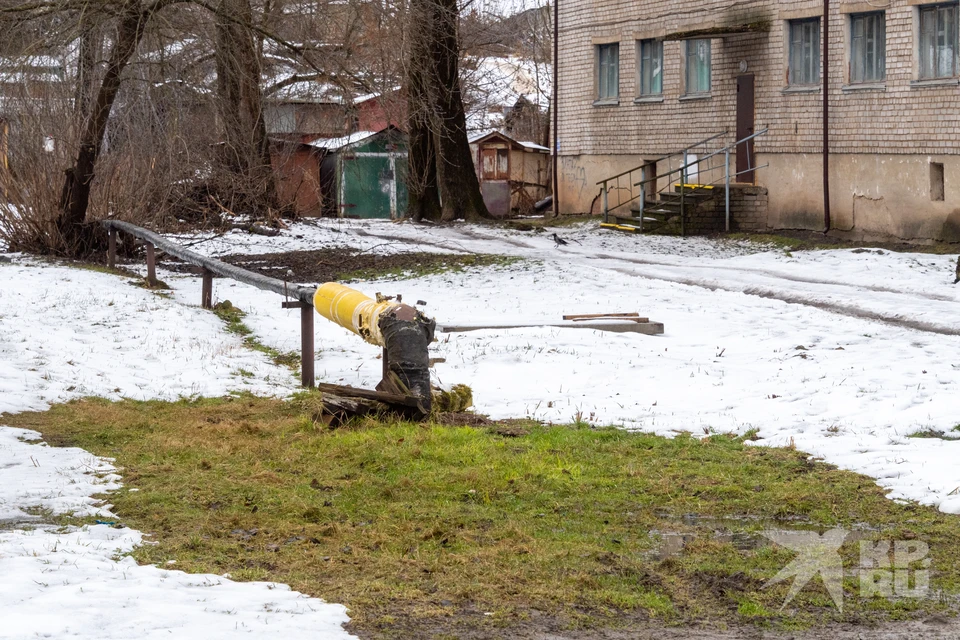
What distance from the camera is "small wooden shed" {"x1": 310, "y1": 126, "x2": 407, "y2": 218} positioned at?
3750 centimetres

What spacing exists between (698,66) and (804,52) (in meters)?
3.51

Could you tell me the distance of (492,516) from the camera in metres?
6.11

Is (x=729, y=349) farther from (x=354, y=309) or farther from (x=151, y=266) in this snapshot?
(x=151, y=266)

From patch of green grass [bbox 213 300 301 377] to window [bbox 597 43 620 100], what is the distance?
17.4 m

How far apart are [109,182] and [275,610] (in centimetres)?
1828

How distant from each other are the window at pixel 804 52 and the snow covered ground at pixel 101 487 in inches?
617

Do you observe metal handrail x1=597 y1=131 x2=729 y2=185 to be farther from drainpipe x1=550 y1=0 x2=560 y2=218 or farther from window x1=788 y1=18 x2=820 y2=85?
drainpipe x1=550 y1=0 x2=560 y2=218

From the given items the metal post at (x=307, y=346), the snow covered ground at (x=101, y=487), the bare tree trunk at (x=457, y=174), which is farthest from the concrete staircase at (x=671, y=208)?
the metal post at (x=307, y=346)

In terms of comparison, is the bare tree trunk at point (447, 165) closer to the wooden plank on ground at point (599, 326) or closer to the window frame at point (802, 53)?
the window frame at point (802, 53)

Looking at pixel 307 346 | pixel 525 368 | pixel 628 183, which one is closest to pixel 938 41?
pixel 628 183

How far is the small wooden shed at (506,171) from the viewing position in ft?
126

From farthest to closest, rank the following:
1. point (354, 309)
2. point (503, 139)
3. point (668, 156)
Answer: point (503, 139) → point (668, 156) → point (354, 309)

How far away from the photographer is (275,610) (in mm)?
4598

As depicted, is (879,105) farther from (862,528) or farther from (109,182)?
(862,528)
